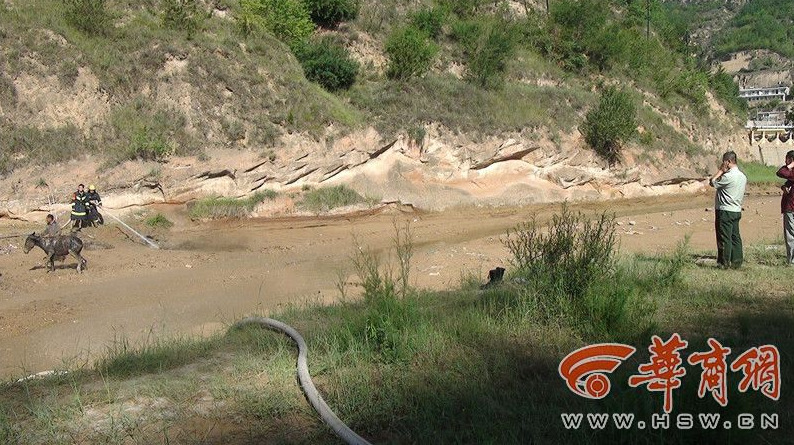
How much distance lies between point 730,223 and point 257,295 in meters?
8.81

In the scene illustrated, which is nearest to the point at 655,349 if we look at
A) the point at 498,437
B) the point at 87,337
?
the point at 498,437

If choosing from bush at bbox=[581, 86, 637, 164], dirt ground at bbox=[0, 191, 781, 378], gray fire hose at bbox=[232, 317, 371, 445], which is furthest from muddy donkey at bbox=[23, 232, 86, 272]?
bush at bbox=[581, 86, 637, 164]

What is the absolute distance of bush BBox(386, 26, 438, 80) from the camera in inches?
1043

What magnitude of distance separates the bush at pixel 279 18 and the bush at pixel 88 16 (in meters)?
5.48

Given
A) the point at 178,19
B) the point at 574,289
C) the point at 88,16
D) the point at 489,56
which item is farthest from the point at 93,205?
the point at 489,56

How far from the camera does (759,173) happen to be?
125 ft

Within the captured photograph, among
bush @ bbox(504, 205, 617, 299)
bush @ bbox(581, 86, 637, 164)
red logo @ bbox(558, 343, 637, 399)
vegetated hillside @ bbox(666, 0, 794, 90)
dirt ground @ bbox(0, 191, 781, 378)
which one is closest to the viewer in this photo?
red logo @ bbox(558, 343, 637, 399)

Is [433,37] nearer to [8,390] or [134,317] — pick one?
[134,317]

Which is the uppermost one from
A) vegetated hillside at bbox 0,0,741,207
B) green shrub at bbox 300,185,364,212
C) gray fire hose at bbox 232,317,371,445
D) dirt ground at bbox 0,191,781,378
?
vegetated hillside at bbox 0,0,741,207

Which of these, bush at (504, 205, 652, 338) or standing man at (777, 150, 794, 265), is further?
standing man at (777, 150, 794, 265)

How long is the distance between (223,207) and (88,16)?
8.76 metres

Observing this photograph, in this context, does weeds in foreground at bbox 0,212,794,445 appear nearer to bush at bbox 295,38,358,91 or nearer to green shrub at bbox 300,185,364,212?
green shrub at bbox 300,185,364,212

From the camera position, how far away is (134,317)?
33.7 ft

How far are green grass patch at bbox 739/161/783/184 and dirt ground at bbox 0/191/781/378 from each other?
54.3 feet
